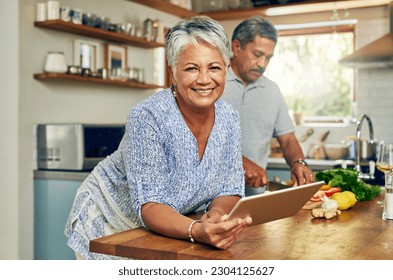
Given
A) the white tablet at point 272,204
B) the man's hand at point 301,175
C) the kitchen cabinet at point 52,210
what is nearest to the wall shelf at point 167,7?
the kitchen cabinet at point 52,210

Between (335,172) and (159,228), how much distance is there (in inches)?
41.4

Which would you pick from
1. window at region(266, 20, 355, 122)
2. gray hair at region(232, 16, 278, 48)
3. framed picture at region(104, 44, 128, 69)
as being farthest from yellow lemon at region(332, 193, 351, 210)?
window at region(266, 20, 355, 122)

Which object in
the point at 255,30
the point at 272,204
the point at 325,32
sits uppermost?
the point at 325,32

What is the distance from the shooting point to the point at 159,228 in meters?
1.41

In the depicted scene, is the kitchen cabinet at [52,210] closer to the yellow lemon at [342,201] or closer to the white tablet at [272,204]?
the yellow lemon at [342,201]

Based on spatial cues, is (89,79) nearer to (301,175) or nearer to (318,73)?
(301,175)

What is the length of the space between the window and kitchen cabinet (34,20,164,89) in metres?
1.41

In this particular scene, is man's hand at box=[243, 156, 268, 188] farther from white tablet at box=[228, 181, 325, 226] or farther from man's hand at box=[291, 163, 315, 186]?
white tablet at box=[228, 181, 325, 226]

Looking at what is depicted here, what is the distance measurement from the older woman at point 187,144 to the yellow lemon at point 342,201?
419 mm

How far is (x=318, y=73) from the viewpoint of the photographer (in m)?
5.24

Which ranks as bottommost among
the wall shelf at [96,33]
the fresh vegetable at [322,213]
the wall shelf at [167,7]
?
the fresh vegetable at [322,213]

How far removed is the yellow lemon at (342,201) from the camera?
190cm

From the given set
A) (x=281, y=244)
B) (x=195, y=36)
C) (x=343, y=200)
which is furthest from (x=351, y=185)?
(x=195, y=36)

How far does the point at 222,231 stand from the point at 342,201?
0.79 m
